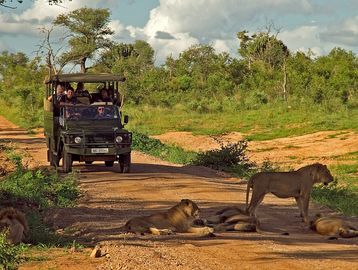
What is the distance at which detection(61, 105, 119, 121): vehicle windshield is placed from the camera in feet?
55.7

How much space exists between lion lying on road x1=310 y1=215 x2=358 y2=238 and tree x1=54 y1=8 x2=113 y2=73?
45.0 meters

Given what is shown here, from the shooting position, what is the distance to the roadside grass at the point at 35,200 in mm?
7693

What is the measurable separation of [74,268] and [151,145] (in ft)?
55.2

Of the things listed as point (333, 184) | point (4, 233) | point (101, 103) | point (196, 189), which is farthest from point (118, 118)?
point (4, 233)

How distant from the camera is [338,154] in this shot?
81.9 ft

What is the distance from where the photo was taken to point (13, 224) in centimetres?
832

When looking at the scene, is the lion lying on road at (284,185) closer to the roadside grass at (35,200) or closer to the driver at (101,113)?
the roadside grass at (35,200)

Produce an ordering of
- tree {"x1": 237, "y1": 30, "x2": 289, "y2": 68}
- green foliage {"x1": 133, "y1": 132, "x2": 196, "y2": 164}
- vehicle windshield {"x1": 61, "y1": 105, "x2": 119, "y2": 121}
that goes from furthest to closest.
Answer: tree {"x1": 237, "y1": 30, "x2": 289, "y2": 68} → green foliage {"x1": 133, "y1": 132, "x2": 196, "y2": 164} → vehicle windshield {"x1": 61, "y1": 105, "x2": 119, "y2": 121}

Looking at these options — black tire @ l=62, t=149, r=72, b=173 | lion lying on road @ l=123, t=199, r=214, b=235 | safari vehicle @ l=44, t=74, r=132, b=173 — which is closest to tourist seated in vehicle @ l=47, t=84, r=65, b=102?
safari vehicle @ l=44, t=74, r=132, b=173

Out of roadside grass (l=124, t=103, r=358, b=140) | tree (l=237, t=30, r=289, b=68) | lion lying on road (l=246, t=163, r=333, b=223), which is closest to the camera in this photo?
lion lying on road (l=246, t=163, r=333, b=223)

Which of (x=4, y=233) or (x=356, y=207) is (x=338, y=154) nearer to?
(x=356, y=207)

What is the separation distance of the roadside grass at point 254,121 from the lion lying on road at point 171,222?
2098 centimetres

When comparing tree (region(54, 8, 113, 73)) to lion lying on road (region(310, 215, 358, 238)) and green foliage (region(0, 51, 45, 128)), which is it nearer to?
green foliage (region(0, 51, 45, 128))

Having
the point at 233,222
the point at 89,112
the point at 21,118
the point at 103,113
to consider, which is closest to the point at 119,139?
the point at 103,113
